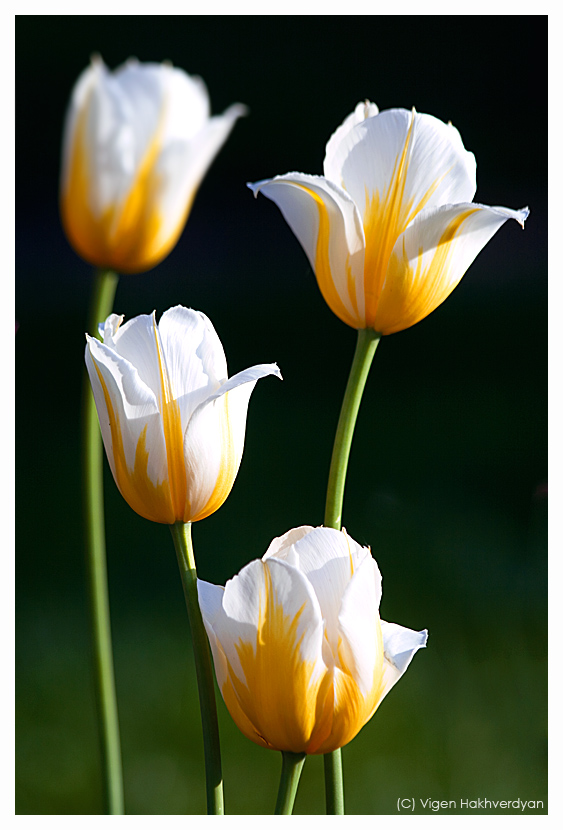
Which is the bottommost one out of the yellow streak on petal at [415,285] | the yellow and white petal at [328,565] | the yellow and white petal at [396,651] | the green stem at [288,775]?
the green stem at [288,775]

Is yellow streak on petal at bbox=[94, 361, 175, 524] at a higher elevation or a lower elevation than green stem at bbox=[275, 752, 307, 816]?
higher

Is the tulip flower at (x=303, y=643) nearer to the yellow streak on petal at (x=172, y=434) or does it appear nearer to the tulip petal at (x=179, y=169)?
the yellow streak on petal at (x=172, y=434)

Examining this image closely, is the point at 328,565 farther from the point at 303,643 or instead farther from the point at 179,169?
the point at 179,169

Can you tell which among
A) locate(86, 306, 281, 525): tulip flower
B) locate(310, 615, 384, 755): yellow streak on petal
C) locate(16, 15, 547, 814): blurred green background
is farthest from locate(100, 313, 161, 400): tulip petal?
locate(16, 15, 547, 814): blurred green background

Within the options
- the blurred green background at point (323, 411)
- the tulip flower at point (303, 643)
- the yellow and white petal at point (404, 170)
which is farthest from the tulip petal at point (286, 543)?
the blurred green background at point (323, 411)

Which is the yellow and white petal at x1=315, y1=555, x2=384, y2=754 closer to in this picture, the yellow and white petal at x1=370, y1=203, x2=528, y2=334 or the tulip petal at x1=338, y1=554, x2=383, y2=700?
the tulip petal at x1=338, y1=554, x2=383, y2=700

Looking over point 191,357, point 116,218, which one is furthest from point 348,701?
point 116,218
